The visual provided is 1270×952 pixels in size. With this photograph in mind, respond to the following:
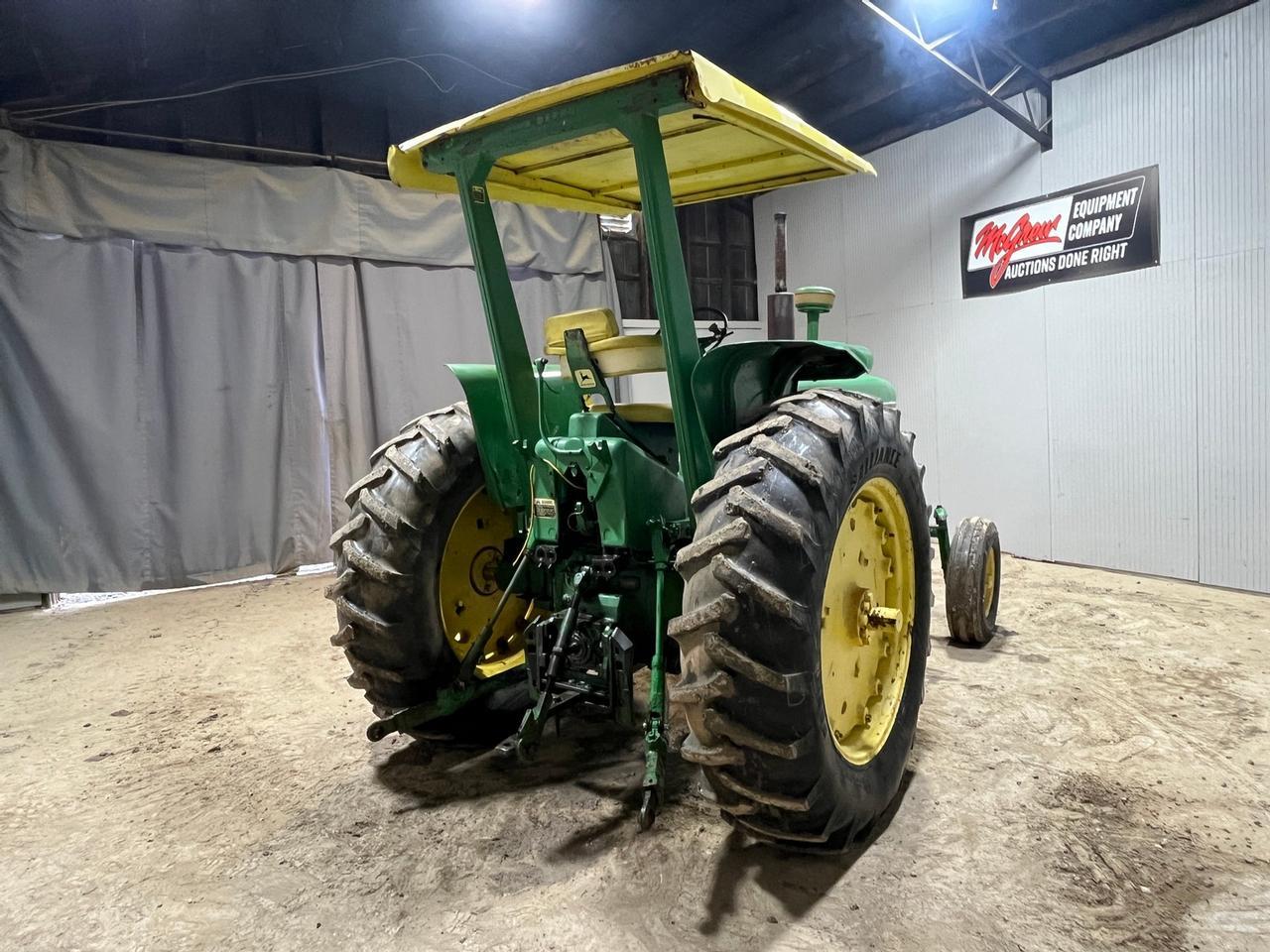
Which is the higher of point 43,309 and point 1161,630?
point 43,309

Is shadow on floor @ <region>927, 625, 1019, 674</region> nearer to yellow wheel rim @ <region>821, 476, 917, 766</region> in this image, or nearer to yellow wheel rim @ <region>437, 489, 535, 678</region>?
yellow wheel rim @ <region>821, 476, 917, 766</region>

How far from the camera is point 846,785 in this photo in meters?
1.73

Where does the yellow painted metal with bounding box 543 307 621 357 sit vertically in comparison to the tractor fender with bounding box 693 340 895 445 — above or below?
above

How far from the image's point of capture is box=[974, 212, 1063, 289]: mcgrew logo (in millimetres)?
5062

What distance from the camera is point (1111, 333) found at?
15.6ft

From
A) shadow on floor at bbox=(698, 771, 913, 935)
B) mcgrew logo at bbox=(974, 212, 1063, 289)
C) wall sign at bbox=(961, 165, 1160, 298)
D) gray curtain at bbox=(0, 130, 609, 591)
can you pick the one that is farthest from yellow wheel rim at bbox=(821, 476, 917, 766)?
gray curtain at bbox=(0, 130, 609, 591)

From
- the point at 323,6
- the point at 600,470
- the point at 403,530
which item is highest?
the point at 323,6

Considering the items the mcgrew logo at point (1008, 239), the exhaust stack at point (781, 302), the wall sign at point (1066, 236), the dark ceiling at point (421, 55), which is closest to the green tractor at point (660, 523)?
the exhaust stack at point (781, 302)

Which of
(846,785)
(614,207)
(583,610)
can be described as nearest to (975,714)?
(846,785)

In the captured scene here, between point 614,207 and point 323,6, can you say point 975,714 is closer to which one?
point 614,207

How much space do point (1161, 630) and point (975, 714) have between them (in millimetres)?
1572

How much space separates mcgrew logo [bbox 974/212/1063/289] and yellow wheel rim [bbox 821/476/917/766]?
3.84 metres

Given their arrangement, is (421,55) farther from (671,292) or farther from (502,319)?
(671,292)

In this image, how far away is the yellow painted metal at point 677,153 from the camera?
5.37ft
